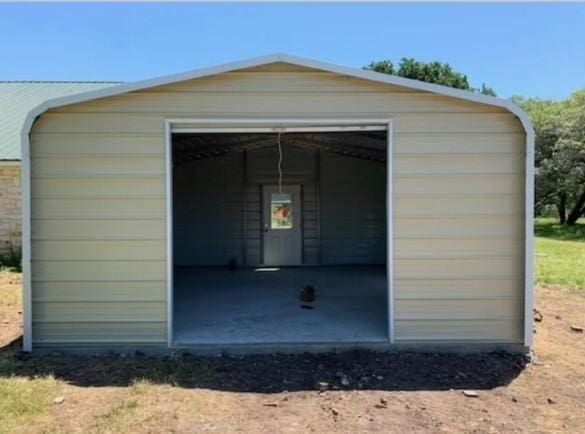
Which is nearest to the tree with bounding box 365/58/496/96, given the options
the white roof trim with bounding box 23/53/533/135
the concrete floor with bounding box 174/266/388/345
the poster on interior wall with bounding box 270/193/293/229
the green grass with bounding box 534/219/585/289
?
the green grass with bounding box 534/219/585/289

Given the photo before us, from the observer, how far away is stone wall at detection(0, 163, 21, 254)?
10734 millimetres

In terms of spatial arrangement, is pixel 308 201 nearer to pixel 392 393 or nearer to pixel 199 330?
pixel 199 330

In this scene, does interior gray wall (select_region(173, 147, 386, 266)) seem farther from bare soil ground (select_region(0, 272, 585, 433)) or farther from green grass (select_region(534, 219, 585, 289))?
bare soil ground (select_region(0, 272, 585, 433))

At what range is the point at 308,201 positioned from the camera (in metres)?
11.2

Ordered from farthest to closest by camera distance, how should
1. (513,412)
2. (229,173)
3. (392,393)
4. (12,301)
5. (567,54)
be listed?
1. (567,54)
2. (229,173)
3. (12,301)
4. (392,393)
5. (513,412)

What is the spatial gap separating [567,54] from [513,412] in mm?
26496

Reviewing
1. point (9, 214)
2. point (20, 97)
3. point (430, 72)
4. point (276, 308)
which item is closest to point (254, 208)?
point (276, 308)

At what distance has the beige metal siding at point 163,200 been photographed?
15.8 feet

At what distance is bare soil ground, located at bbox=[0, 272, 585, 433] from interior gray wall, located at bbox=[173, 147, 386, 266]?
6.13m

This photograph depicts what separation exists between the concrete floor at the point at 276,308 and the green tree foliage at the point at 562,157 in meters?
15.8

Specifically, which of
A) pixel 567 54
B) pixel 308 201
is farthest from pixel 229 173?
pixel 567 54

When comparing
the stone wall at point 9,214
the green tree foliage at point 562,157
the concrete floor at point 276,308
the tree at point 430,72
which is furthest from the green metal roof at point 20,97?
the green tree foliage at point 562,157

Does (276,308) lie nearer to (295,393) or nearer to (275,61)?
(295,393)

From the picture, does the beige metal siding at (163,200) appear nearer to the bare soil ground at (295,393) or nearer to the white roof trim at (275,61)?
the white roof trim at (275,61)
